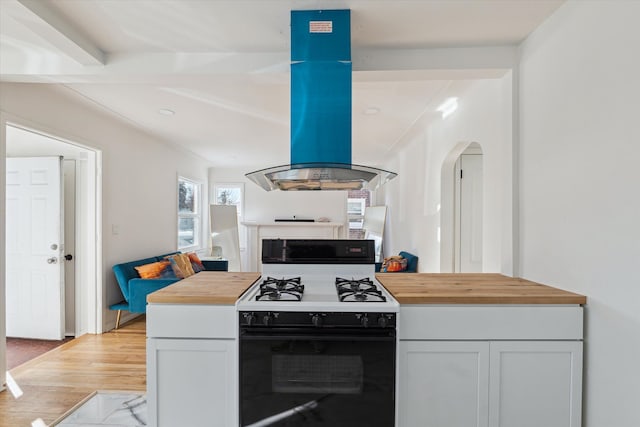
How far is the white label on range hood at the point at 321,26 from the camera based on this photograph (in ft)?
5.90

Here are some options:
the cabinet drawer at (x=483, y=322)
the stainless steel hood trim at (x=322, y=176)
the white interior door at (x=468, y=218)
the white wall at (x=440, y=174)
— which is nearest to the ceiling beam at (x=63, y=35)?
the stainless steel hood trim at (x=322, y=176)

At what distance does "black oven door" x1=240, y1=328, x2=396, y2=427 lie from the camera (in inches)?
Result: 63.5

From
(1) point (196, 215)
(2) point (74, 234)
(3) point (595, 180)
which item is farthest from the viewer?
(1) point (196, 215)

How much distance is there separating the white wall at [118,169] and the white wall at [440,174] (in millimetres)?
3545

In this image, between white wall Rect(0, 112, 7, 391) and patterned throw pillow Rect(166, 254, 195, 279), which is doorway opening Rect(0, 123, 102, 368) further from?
white wall Rect(0, 112, 7, 391)

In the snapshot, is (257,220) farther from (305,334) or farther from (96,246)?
(305,334)

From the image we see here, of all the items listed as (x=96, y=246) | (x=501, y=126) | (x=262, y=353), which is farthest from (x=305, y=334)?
(x=96, y=246)

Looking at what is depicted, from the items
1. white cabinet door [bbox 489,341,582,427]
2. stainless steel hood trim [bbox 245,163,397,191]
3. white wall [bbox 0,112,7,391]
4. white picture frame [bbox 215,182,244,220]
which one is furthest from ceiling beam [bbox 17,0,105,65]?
white picture frame [bbox 215,182,244,220]

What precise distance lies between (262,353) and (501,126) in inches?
83.7

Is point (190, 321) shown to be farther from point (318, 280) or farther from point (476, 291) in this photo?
point (476, 291)

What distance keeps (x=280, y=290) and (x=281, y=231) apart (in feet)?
16.7

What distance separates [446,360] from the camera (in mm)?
1664

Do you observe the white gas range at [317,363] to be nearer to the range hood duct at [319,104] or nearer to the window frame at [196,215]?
the range hood duct at [319,104]

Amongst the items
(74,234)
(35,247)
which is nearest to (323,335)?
(74,234)
